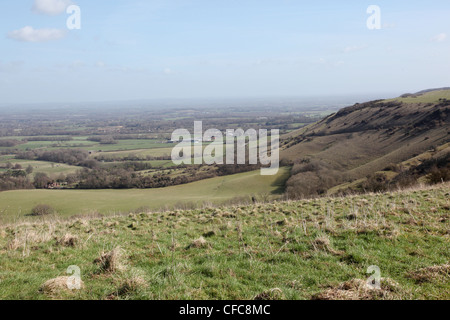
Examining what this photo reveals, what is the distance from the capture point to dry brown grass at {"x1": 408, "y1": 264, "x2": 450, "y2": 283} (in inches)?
208

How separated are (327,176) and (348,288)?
3935 cm

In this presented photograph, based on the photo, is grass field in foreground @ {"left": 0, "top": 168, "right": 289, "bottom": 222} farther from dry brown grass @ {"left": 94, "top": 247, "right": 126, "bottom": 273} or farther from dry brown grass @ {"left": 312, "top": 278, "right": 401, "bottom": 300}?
dry brown grass @ {"left": 312, "top": 278, "right": 401, "bottom": 300}

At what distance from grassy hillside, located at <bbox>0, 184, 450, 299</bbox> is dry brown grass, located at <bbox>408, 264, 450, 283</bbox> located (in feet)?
0.05

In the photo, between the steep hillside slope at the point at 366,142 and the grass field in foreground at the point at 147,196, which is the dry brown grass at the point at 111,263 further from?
the steep hillside slope at the point at 366,142

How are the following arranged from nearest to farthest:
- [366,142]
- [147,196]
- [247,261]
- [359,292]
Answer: [359,292] < [247,261] < [147,196] < [366,142]

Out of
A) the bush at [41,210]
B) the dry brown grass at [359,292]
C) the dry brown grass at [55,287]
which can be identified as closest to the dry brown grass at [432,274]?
the dry brown grass at [359,292]

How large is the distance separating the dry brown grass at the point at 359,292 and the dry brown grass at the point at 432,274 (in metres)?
0.70

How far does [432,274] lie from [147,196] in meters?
43.6

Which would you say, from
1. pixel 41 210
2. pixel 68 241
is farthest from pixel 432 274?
pixel 41 210

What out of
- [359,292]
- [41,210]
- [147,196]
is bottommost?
[147,196]

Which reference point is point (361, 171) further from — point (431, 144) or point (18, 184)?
point (18, 184)

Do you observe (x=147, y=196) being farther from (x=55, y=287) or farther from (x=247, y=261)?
(x=55, y=287)

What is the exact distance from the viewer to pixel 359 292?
4797 millimetres
